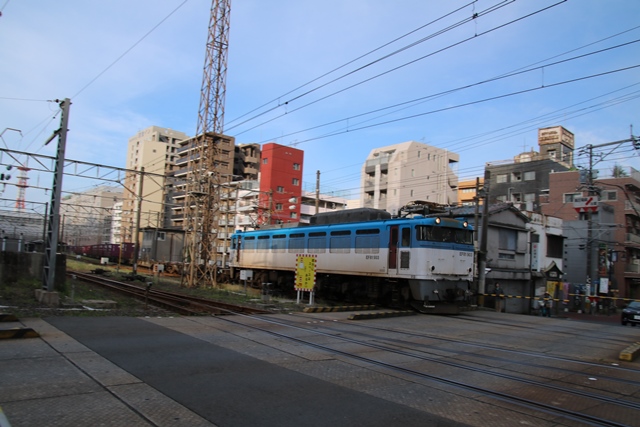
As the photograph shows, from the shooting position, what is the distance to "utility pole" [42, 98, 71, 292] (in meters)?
13.1

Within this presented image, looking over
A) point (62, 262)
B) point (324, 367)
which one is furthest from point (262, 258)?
point (324, 367)

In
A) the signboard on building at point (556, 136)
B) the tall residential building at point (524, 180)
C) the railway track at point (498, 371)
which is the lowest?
the railway track at point (498, 371)

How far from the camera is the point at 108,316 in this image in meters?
11.4

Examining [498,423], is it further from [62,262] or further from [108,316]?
[62,262]

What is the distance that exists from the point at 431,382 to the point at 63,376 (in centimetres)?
505

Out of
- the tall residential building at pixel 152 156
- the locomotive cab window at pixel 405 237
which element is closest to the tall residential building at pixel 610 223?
the locomotive cab window at pixel 405 237

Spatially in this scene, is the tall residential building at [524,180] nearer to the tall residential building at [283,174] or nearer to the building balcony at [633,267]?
the building balcony at [633,267]

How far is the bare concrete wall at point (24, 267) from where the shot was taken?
52.3 ft

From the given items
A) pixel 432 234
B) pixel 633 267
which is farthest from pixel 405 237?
pixel 633 267

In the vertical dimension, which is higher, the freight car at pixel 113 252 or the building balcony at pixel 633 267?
the building balcony at pixel 633 267

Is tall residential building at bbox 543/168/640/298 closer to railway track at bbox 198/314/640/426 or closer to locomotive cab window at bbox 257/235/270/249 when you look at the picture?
locomotive cab window at bbox 257/235/270/249

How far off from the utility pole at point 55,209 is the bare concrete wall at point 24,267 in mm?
2515

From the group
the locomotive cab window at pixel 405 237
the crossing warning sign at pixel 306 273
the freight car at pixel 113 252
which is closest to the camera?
the locomotive cab window at pixel 405 237

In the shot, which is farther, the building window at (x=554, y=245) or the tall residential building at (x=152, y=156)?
the tall residential building at (x=152, y=156)
